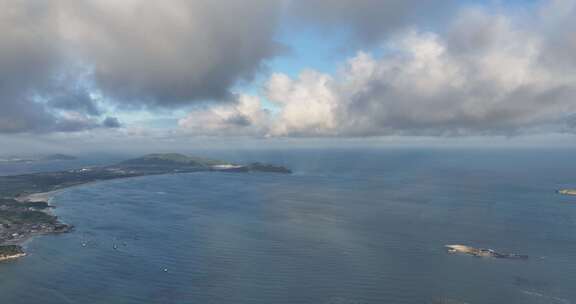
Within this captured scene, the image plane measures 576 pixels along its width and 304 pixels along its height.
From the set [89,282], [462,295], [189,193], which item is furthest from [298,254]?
[189,193]

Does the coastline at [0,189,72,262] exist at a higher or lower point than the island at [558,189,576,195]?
lower

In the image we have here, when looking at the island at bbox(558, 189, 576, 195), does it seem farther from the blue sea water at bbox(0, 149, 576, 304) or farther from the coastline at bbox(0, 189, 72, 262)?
the coastline at bbox(0, 189, 72, 262)

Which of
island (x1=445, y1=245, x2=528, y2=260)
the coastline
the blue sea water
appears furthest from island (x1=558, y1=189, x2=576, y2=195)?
the coastline

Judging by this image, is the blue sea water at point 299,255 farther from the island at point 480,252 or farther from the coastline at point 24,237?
the coastline at point 24,237

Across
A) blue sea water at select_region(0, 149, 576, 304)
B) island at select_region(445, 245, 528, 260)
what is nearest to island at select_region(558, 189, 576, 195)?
blue sea water at select_region(0, 149, 576, 304)

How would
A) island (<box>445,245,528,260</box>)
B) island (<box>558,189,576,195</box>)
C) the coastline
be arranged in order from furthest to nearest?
island (<box>558,189,576,195</box>) → the coastline → island (<box>445,245,528,260</box>)

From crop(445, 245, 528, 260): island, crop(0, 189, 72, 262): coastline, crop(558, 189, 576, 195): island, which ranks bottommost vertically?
crop(445, 245, 528, 260): island

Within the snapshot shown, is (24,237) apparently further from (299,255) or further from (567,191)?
(567,191)

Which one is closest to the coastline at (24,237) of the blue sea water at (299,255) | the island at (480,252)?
the blue sea water at (299,255)

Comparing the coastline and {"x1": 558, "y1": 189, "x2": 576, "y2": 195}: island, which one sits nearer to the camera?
the coastline

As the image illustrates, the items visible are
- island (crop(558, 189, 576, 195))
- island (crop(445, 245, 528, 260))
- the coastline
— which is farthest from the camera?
island (crop(558, 189, 576, 195))
